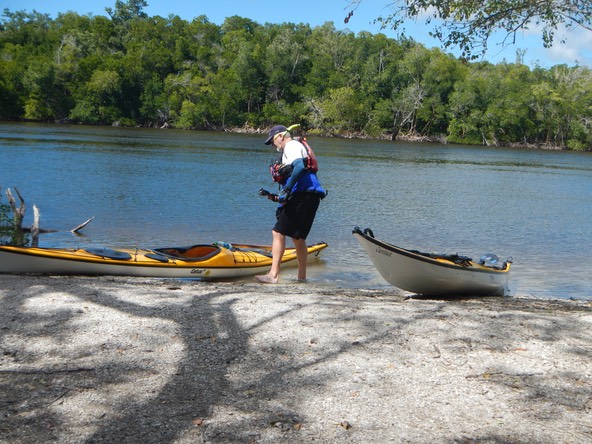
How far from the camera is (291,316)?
5113 millimetres

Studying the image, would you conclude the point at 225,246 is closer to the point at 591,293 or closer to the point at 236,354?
the point at 236,354

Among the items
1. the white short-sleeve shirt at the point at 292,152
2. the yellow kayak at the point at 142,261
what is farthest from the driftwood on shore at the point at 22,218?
the white short-sleeve shirt at the point at 292,152

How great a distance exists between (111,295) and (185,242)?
22.6 feet

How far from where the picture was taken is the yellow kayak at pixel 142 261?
8000 mm

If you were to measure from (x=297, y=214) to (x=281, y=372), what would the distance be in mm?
3738

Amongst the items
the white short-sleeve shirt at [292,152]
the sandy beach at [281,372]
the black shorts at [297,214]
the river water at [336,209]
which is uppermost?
the white short-sleeve shirt at [292,152]

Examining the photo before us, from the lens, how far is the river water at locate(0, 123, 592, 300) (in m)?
12.0

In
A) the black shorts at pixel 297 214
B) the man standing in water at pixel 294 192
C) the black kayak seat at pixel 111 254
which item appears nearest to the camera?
the man standing in water at pixel 294 192

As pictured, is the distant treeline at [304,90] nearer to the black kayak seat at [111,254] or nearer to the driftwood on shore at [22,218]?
the driftwood on shore at [22,218]

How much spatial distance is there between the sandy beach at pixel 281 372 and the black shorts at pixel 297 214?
2.01m

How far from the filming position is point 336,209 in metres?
18.5

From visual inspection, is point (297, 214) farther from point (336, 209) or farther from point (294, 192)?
point (336, 209)

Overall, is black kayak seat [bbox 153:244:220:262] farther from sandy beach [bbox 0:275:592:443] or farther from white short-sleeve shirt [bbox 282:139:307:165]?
sandy beach [bbox 0:275:592:443]

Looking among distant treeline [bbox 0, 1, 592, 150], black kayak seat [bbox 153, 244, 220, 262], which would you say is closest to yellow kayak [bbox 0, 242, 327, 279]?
black kayak seat [bbox 153, 244, 220, 262]
